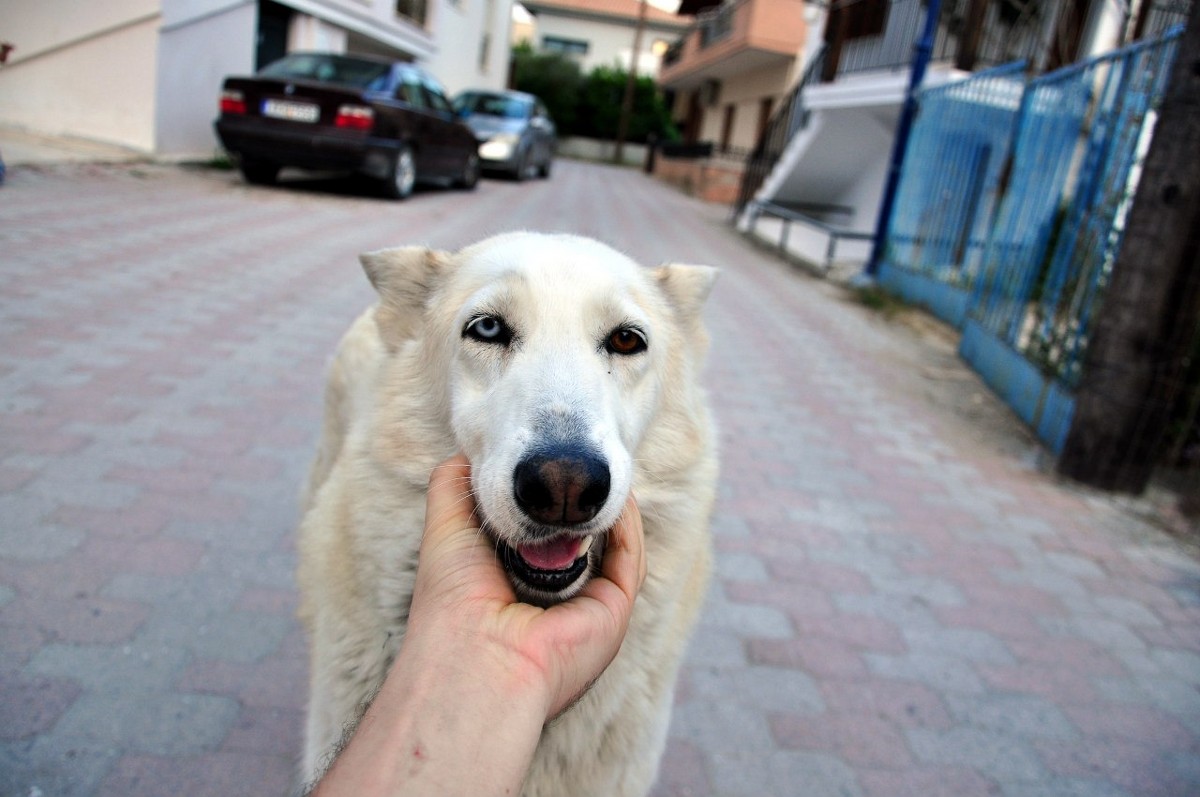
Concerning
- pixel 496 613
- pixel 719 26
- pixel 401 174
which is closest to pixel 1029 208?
pixel 496 613

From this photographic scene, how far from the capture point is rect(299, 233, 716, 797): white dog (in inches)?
60.2

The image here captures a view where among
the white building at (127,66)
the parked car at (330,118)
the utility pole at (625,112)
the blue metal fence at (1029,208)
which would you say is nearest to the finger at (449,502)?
the blue metal fence at (1029,208)

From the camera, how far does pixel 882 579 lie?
11.9 ft

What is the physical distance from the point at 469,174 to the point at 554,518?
15.0 metres

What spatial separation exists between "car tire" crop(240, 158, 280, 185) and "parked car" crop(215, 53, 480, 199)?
14 mm

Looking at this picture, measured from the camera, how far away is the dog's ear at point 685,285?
2.21 m

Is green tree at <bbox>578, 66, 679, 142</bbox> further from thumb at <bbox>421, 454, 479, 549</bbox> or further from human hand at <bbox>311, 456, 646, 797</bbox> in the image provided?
human hand at <bbox>311, 456, 646, 797</bbox>

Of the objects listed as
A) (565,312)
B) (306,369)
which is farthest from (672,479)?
(306,369)

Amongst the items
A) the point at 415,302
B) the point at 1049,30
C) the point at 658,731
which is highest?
the point at 1049,30

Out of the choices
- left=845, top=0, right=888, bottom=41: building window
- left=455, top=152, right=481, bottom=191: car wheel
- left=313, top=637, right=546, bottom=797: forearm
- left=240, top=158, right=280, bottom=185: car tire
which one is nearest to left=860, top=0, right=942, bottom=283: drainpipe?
left=845, top=0, right=888, bottom=41: building window

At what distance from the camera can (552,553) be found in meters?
1.49

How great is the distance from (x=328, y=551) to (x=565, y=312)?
2.78 ft

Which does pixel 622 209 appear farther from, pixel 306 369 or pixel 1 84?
pixel 306 369

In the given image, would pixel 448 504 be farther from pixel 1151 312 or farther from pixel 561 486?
pixel 1151 312
